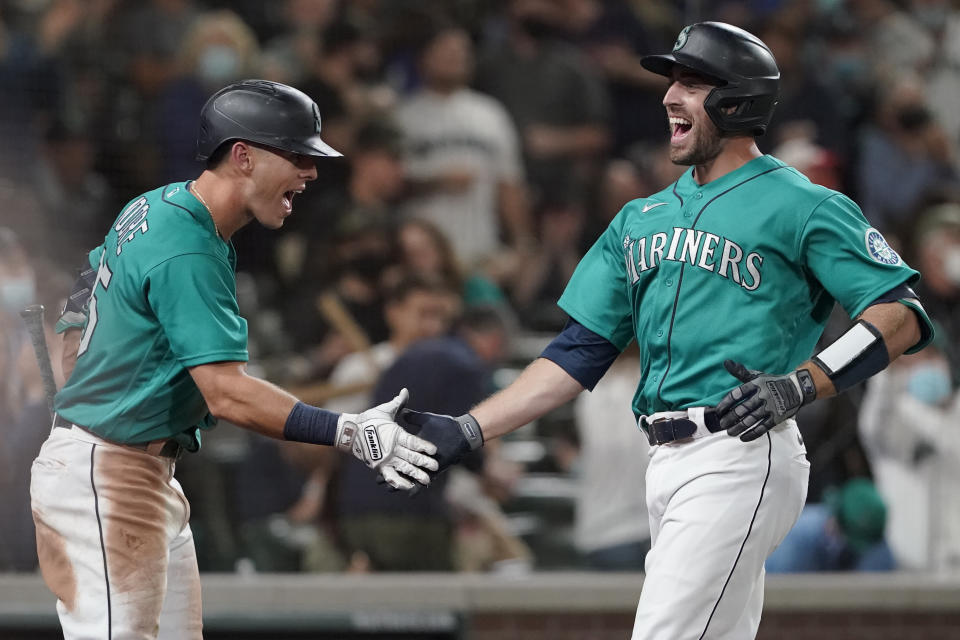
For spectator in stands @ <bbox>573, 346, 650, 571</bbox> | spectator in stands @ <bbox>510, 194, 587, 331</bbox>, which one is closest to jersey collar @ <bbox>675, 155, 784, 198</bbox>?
spectator in stands @ <bbox>573, 346, 650, 571</bbox>

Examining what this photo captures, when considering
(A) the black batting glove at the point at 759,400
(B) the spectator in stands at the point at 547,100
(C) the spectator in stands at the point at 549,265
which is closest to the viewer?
(A) the black batting glove at the point at 759,400

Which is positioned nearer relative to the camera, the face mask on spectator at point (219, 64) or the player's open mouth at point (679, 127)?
the player's open mouth at point (679, 127)

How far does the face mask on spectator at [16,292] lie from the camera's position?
582cm

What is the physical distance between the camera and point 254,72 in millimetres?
7816

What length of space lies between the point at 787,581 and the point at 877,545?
45cm

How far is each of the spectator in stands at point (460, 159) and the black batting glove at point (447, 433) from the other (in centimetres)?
366

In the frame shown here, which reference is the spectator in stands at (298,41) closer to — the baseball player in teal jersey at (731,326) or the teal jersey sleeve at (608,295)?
the teal jersey sleeve at (608,295)

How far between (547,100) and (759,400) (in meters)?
5.13

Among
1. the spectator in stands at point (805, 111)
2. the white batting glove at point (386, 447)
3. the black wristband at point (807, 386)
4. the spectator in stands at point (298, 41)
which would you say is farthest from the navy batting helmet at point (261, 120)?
the spectator in stands at point (805, 111)

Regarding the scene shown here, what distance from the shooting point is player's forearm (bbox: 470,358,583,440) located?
387 centimetres

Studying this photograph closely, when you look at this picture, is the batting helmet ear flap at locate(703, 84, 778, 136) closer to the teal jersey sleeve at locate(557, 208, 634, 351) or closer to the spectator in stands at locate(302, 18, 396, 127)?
the teal jersey sleeve at locate(557, 208, 634, 351)

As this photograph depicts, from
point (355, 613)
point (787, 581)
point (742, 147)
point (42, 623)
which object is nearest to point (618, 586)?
point (787, 581)

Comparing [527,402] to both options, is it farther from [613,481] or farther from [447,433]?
[613,481]

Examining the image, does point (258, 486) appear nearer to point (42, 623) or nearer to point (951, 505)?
point (42, 623)
